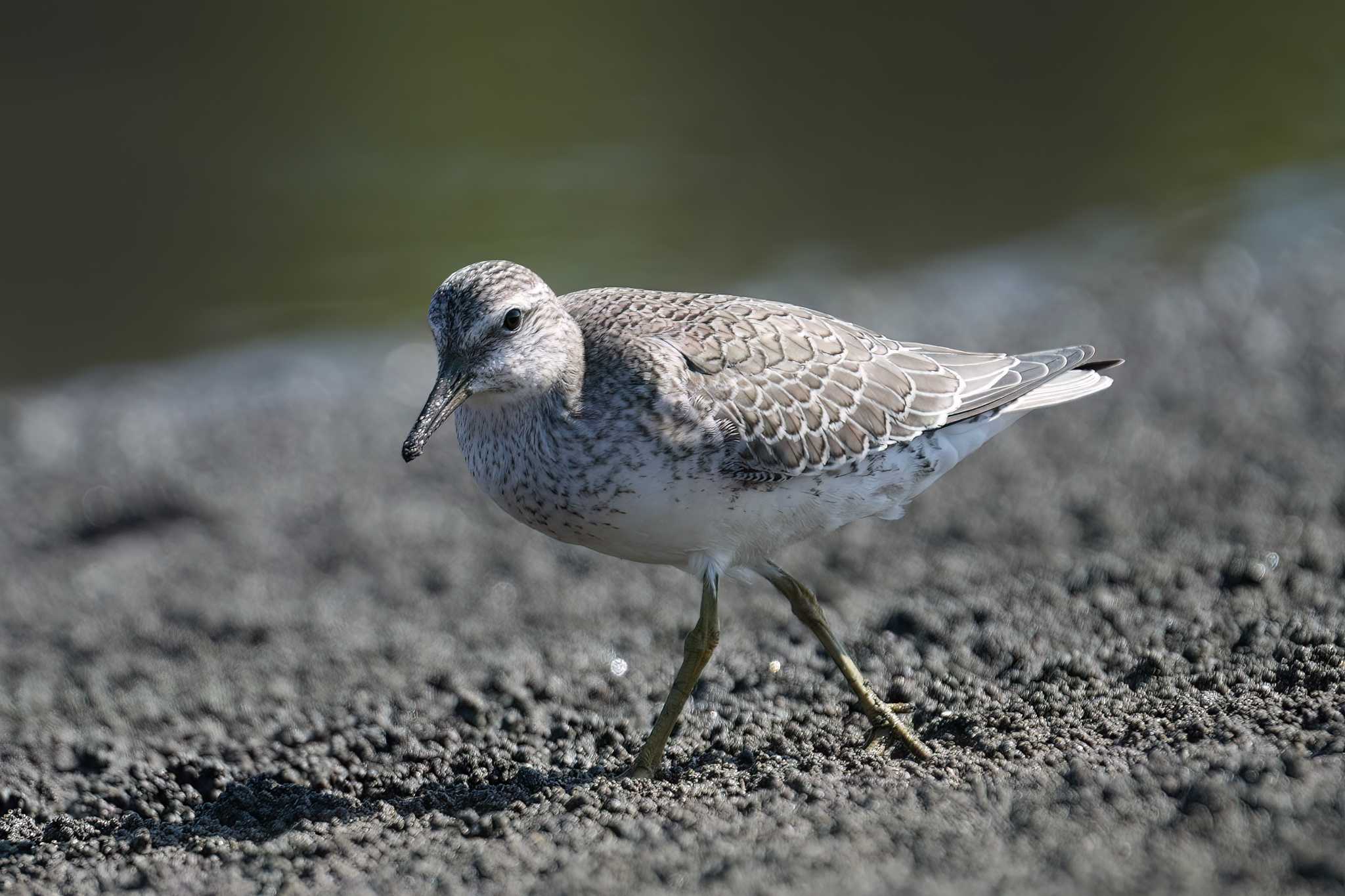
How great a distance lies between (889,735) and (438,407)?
2379mm

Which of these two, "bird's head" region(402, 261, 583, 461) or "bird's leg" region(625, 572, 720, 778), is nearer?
"bird's head" region(402, 261, 583, 461)

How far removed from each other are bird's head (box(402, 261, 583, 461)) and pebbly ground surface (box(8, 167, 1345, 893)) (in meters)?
1.63

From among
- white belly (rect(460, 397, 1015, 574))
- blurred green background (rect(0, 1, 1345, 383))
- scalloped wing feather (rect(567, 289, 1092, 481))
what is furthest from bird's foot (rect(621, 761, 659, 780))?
blurred green background (rect(0, 1, 1345, 383))

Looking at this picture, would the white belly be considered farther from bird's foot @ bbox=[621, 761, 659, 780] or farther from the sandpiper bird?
bird's foot @ bbox=[621, 761, 659, 780]

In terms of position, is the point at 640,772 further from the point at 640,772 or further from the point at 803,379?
the point at 803,379

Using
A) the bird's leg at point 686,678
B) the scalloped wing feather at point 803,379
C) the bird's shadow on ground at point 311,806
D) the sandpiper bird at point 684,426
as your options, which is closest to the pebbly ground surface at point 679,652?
the bird's shadow on ground at point 311,806

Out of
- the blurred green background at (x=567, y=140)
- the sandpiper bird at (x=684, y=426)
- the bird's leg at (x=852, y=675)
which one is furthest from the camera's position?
the blurred green background at (x=567, y=140)

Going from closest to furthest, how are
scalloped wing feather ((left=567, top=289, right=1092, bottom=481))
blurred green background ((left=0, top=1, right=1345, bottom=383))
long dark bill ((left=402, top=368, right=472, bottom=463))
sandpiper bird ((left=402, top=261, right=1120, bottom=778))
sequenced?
long dark bill ((left=402, top=368, right=472, bottom=463)) < sandpiper bird ((left=402, top=261, right=1120, bottom=778)) < scalloped wing feather ((left=567, top=289, right=1092, bottom=481)) < blurred green background ((left=0, top=1, right=1345, bottom=383))

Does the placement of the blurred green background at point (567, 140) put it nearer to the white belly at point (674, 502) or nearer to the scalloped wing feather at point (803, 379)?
the scalloped wing feather at point (803, 379)

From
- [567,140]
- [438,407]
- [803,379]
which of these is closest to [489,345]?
[438,407]

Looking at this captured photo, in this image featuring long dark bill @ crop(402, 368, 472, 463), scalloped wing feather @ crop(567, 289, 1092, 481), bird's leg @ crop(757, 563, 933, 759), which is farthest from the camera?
bird's leg @ crop(757, 563, 933, 759)

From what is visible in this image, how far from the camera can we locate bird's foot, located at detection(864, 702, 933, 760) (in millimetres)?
5484

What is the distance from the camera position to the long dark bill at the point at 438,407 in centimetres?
512

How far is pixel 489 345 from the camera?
17.3 feet
